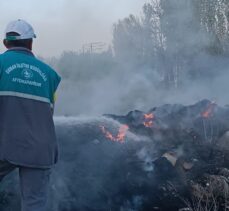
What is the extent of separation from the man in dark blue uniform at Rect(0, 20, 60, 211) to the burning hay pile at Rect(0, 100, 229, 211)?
6.43 ft

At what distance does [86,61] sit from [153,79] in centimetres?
631

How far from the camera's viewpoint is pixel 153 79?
20828 mm

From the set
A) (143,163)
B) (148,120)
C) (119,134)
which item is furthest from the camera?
(148,120)

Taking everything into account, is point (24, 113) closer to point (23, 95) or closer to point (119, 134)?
point (23, 95)

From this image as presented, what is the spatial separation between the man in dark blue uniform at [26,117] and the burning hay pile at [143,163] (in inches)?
77.1

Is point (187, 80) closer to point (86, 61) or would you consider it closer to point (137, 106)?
point (137, 106)

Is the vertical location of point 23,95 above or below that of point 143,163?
above

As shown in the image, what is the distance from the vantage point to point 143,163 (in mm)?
7047

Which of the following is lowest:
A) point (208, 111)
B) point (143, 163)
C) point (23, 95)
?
point (143, 163)

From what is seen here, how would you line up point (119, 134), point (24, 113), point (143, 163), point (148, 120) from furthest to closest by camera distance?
point (148, 120), point (119, 134), point (143, 163), point (24, 113)

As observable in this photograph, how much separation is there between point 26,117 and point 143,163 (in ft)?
14.7

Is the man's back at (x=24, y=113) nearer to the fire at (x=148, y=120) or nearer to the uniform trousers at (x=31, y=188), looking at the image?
the uniform trousers at (x=31, y=188)

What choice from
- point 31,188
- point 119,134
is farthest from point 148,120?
point 31,188

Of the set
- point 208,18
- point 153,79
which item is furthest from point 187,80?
point 208,18
